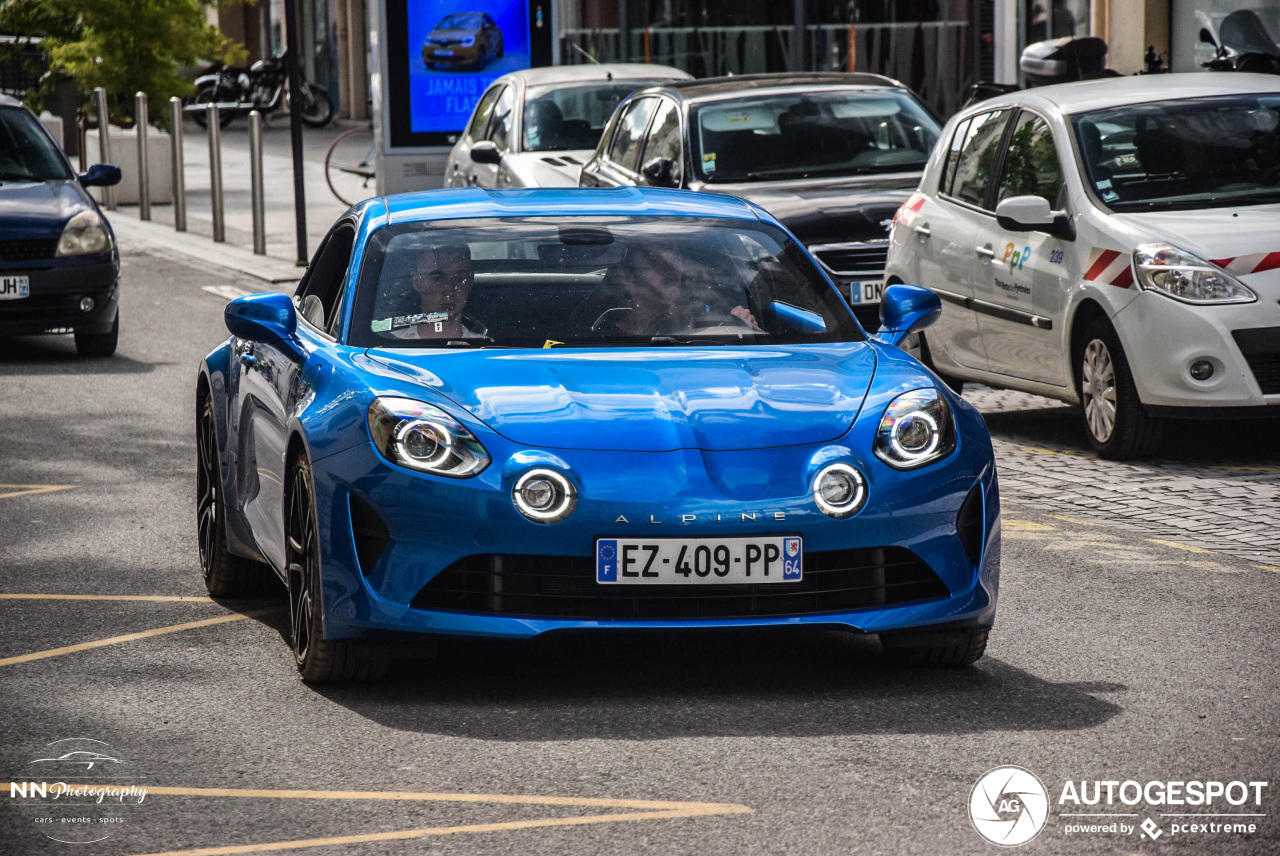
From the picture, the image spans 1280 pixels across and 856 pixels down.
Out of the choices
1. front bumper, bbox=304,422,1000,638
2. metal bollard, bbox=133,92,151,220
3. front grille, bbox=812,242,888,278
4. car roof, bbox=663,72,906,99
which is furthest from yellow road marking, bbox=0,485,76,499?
metal bollard, bbox=133,92,151,220

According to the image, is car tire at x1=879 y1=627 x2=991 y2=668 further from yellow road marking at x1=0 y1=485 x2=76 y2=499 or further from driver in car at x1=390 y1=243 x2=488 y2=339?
yellow road marking at x1=0 y1=485 x2=76 y2=499

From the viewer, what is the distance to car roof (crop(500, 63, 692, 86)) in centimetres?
1792

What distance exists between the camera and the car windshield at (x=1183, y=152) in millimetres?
9758

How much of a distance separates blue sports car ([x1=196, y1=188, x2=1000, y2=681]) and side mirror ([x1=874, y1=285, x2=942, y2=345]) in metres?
0.16

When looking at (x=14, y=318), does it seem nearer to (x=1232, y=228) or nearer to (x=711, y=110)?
(x=711, y=110)

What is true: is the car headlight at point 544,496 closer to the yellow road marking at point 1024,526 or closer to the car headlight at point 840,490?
the car headlight at point 840,490

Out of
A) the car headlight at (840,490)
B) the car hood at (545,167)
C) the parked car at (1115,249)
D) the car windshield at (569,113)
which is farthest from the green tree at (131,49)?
the car headlight at (840,490)

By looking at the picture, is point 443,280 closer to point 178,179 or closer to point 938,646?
point 938,646

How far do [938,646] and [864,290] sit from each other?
674 centimetres

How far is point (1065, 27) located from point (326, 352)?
48.9 ft

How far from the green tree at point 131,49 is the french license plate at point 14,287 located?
15402 millimetres

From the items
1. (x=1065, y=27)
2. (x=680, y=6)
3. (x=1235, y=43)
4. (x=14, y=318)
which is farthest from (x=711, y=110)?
(x=680, y=6)

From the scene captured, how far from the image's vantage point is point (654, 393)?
5.55 m

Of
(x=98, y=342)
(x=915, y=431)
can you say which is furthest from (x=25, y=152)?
(x=915, y=431)
